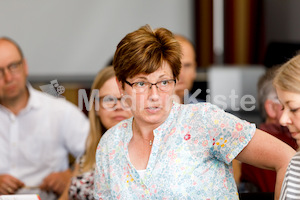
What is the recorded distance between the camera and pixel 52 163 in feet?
10.5

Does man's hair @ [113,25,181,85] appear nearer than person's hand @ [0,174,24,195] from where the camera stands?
Yes

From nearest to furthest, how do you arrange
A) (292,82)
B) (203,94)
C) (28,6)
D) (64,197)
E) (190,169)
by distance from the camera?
(292,82) → (190,169) → (64,197) → (203,94) → (28,6)

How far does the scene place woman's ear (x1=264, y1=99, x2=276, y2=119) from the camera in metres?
2.54

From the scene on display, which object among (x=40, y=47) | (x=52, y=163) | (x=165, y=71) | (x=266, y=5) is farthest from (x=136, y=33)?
(x=266, y=5)

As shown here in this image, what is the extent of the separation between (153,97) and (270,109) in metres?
1.02

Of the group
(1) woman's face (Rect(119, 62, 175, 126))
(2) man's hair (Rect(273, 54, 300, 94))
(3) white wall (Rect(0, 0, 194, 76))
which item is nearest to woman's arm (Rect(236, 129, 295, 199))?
(2) man's hair (Rect(273, 54, 300, 94))

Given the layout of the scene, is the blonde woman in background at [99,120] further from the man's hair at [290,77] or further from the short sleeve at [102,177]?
the man's hair at [290,77]

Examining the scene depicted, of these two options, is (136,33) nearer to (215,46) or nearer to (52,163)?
(52,163)

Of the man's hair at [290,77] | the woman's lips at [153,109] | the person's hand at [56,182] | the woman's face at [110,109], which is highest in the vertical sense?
the man's hair at [290,77]

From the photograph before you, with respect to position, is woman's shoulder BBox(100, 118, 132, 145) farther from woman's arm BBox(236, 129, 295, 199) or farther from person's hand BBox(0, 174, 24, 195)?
person's hand BBox(0, 174, 24, 195)

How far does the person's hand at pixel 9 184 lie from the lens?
9.13ft

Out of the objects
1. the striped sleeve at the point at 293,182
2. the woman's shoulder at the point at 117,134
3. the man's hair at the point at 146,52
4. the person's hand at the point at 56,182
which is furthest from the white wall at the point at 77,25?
the striped sleeve at the point at 293,182

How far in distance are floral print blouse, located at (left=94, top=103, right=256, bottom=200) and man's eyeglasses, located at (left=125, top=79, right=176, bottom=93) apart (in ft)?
0.36

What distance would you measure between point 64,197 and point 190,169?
981mm
